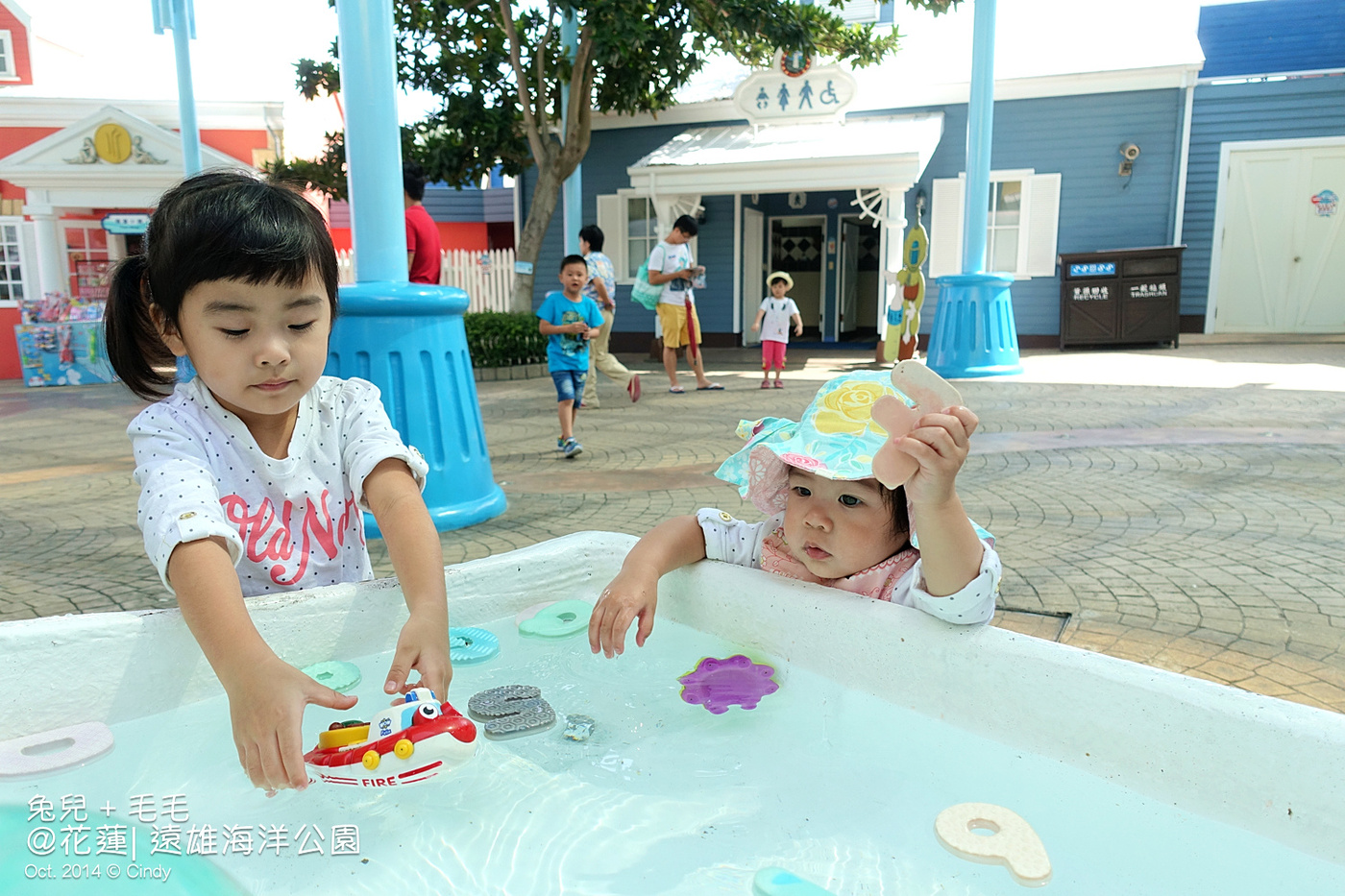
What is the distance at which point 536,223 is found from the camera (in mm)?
12117

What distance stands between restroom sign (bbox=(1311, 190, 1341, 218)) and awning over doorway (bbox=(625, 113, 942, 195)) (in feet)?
17.5

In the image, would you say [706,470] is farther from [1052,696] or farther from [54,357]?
[54,357]

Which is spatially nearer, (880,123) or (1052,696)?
(1052,696)

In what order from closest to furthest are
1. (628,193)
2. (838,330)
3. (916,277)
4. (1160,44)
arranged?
(916,277) < (1160,44) < (628,193) < (838,330)

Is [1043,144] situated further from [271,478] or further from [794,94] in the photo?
[271,478]

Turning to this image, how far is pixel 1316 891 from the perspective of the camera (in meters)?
1.25

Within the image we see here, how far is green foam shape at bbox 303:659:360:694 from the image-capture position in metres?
1.86

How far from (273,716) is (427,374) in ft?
9.34

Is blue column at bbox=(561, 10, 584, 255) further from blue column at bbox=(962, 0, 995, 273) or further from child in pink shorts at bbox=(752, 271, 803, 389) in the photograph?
blue column at bbox=(962, 0, 995, 273)

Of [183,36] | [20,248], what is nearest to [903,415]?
[183,36]

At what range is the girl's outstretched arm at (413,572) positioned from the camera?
1.48 metres

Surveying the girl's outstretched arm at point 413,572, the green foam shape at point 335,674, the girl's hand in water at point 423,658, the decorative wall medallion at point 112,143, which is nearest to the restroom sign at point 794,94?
the decorative wall medallion at point 112,143

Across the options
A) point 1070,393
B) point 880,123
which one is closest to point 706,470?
point 1070,393

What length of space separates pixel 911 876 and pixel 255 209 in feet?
4.91
